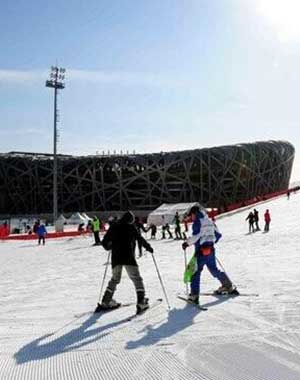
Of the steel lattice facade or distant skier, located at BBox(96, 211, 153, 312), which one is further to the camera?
the steel lattice facade

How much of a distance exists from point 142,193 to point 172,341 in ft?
249

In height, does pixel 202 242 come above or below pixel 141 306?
above

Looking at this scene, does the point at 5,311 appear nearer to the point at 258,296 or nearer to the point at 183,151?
the point at 258,296

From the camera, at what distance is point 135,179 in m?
80.6

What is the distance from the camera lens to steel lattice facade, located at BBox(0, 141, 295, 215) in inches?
3147

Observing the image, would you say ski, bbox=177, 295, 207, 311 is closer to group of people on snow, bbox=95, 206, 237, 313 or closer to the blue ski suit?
group of people on snow, bbox=95, 206, 237, 313

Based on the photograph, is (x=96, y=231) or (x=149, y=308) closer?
(x=149, y=308)

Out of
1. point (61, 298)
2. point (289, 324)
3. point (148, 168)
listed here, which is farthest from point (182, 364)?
point (148, 168)

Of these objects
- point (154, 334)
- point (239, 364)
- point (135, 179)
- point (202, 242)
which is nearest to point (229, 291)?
point (202, 242)

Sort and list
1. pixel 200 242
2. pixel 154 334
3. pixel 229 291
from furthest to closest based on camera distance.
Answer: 1. pixel 229 291
2. pixel 200 242
3. pixel 154 334

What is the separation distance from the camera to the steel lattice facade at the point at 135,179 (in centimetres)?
7994

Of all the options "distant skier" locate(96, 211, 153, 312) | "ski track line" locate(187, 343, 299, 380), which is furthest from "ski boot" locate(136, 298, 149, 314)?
"ski track line" locate(187, 343, 299, 380)

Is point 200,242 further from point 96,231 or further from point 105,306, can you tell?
point 96,231

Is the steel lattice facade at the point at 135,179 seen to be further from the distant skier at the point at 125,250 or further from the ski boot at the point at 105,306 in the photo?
the distant skier at the point at 125,250
